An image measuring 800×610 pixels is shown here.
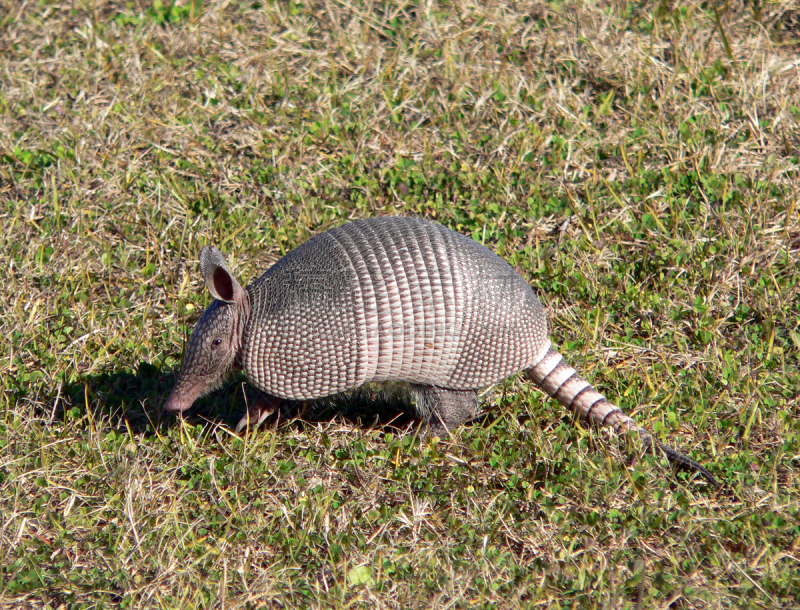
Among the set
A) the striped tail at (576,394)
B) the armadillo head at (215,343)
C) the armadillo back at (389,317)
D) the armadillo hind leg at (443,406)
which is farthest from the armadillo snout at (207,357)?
the striped tail at (576,394)

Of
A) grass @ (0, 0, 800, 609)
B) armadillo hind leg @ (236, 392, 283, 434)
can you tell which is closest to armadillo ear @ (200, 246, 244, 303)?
armadillo hind leg @ (236, 392, 283, 434)

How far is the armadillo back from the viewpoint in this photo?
158 inches

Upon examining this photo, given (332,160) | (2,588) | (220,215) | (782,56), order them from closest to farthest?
(2,588) < (220,215) < (332,160) < (782,56)

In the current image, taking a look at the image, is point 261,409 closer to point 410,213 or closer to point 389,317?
point 389,317

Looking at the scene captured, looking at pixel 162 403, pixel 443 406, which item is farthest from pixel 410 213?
pixel 162 403

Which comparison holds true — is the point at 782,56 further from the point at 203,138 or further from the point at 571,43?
the point at 203,138

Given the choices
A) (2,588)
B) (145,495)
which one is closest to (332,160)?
(145,495)

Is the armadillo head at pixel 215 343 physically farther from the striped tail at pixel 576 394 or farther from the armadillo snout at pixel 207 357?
the striped tail at pixel 576 394

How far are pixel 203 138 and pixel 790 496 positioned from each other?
4.74m

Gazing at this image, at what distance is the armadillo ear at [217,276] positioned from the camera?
394 centimetres

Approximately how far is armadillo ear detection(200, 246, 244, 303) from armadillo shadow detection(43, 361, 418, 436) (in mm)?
708

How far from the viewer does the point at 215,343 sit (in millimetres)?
4203

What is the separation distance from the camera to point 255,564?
3.83 m

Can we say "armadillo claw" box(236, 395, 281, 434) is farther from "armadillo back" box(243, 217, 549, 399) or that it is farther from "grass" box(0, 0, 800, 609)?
"armadillo back" box(243, 217, 549, 399)
